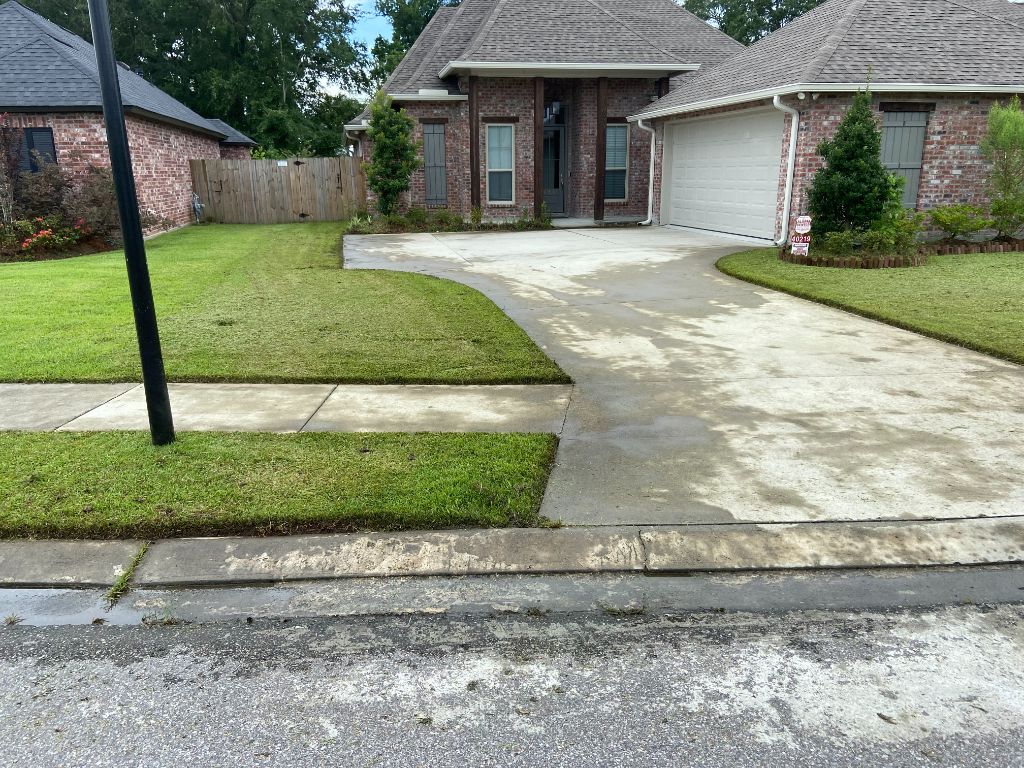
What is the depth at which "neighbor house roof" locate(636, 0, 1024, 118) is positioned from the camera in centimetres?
1350

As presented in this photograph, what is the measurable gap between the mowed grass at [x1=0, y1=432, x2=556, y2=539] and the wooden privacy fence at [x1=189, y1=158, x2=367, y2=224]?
68.2ft

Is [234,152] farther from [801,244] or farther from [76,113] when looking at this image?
[801,244]

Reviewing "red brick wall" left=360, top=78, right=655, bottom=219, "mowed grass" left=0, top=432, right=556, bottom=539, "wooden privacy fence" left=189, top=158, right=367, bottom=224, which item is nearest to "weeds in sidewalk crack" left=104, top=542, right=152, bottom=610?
"mowed grass" left=0, top=432, right=556, bottom=539

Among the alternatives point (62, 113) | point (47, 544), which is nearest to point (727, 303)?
point (47, 544)

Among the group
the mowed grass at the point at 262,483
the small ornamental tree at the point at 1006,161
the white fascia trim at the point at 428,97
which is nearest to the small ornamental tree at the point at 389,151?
the white fascia trim at the point at 428,97

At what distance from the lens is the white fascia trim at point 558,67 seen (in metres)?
18.5

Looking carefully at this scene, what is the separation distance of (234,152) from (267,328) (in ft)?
89.4

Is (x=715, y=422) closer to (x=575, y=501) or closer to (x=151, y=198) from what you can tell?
(x=575, y=501)

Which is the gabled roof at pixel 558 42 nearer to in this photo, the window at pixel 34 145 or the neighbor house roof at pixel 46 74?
the neighbor house roof at pixel 46 74

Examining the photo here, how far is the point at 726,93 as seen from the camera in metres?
15.5

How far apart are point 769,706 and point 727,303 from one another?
24.0 ft

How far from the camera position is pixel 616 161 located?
20.9 meters

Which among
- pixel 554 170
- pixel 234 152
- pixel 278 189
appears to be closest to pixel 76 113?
pixel 278 189

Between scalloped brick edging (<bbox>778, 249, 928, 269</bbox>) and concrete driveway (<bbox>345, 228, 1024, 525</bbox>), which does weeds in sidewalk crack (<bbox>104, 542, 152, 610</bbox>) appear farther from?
scalloped brick edging (<bbox>778, 249, 928, 269</bbox>)
